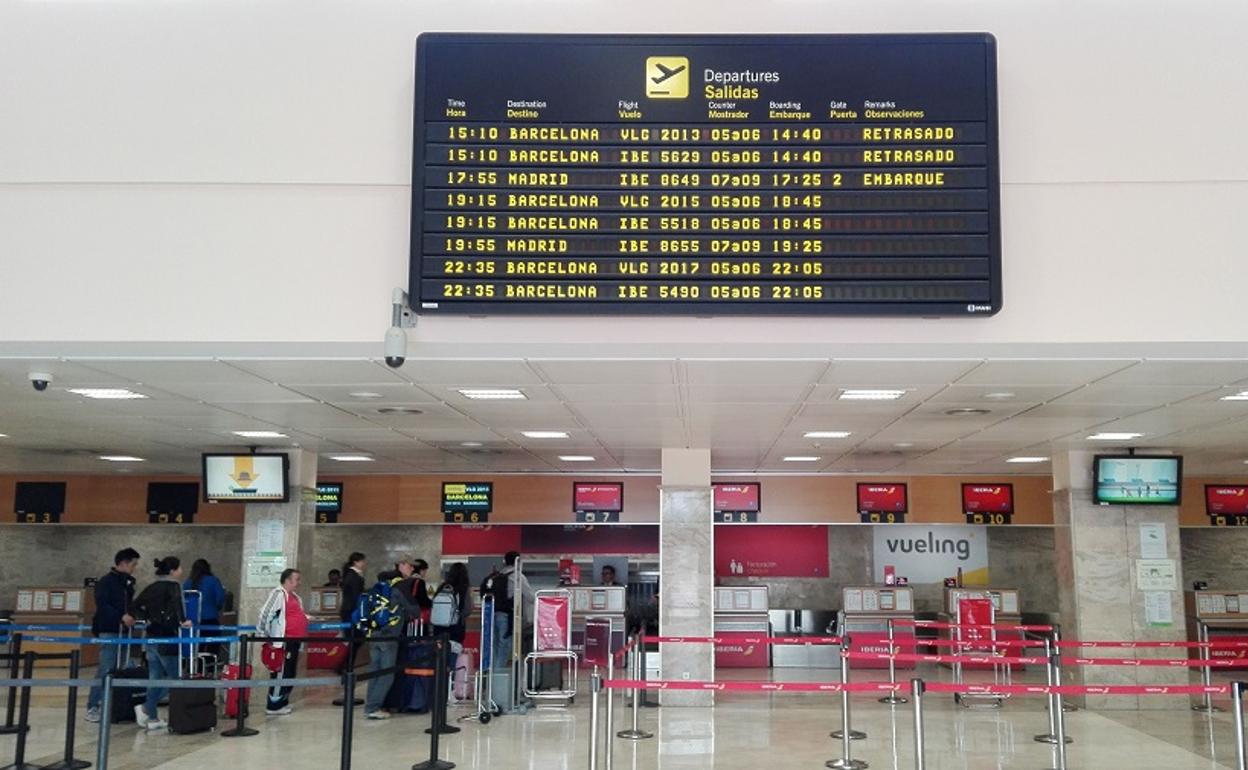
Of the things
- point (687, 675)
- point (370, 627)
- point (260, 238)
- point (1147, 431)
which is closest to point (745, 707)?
point (687, 675)

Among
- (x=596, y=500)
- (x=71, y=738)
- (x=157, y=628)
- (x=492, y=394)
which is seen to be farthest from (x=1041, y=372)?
(x=596, y=500)

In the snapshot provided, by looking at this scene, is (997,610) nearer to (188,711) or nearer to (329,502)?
(329,502)

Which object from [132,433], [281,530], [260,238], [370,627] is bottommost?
[370,627]

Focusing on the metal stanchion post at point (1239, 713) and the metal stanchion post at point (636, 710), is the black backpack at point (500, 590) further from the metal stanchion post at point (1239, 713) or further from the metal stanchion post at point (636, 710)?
the metal stanchion post at point (1239, 713)

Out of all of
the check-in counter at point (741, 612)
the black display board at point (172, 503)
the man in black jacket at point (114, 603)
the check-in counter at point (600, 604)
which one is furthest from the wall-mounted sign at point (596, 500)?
the man in black jacket at point (114, 603)

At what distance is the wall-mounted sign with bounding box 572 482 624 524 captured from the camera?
1554 centimetres

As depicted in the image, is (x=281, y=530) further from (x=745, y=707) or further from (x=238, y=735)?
(x=745, y=707)

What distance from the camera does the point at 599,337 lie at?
225 inches

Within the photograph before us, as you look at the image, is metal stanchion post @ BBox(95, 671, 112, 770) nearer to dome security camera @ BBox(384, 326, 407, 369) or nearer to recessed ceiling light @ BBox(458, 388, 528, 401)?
dome security camera @ BBox(384, 326, 407, 369)

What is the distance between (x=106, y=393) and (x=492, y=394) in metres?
2.96

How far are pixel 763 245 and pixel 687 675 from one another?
6.58 m

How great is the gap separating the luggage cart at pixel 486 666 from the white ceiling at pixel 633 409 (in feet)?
5.97

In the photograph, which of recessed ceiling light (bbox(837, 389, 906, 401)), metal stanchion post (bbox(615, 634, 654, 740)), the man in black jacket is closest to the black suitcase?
the man in black jacket

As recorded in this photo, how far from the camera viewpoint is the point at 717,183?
5.55 meters
